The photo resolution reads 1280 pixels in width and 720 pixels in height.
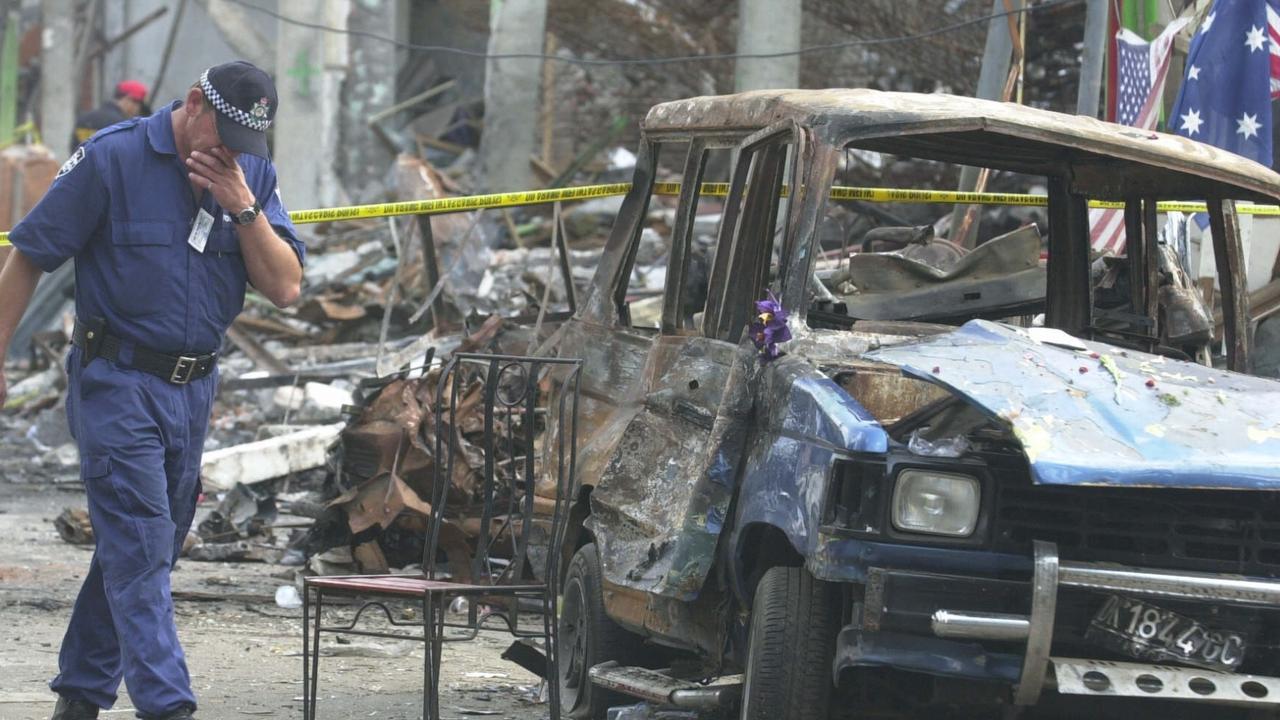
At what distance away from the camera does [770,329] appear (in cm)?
473

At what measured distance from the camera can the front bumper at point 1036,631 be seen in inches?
154

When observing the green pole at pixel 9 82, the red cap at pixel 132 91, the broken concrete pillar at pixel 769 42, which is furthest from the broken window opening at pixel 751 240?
the green pole at pixel 9 82

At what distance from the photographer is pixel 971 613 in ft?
13.1

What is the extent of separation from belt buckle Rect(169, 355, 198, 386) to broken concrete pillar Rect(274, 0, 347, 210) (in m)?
16.2

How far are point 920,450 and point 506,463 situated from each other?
4.29 metres

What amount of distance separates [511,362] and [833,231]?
6.67 metres

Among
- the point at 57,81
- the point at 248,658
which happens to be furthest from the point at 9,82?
the point at 248,658

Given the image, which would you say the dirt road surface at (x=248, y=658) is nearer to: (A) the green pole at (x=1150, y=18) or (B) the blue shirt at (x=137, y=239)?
(B) the blue shirt at (x=137, y=239)

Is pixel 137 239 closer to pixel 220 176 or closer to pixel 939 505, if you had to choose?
pixel 220 176

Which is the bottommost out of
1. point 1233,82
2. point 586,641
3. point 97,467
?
point 586,641

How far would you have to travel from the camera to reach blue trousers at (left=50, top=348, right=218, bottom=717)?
480cm

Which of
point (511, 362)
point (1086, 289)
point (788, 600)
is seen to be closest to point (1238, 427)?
point (788, 600)

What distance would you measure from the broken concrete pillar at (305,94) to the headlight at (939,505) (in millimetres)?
17562

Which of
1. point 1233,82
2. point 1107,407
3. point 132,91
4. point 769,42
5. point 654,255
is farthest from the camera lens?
point 132,91
